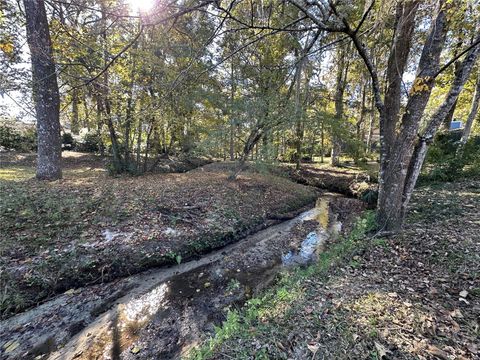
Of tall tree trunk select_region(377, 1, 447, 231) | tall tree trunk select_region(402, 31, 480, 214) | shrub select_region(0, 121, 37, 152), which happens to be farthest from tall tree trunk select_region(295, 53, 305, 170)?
shrub select_region(0, 121, 37, 152)

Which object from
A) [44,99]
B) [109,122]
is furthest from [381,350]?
[109,122]

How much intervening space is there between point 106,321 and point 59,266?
4.67 ft

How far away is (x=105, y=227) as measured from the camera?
484 centimetres

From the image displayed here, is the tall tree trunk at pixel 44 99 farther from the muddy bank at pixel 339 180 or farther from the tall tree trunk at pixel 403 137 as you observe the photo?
the muddy bank at pixel 339 180

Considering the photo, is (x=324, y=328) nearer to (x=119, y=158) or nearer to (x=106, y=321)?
(x=106, y=321)

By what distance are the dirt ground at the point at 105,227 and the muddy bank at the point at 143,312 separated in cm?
31

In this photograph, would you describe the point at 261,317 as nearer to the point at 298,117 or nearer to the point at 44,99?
the point at 298,117

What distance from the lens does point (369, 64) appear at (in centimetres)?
343

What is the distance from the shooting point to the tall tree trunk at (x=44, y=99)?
5.74m

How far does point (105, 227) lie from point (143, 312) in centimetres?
231

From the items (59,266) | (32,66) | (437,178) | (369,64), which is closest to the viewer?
(369,64)

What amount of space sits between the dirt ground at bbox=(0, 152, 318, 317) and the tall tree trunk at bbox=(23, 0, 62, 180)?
27.0 inches

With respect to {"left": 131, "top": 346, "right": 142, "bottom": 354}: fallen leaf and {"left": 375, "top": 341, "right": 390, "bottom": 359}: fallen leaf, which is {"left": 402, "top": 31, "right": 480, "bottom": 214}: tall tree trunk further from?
{"left": 131, "top": 346, "right": 142, "bottom": 354}: fallen leaf

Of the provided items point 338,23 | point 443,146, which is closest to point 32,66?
point 338,23
